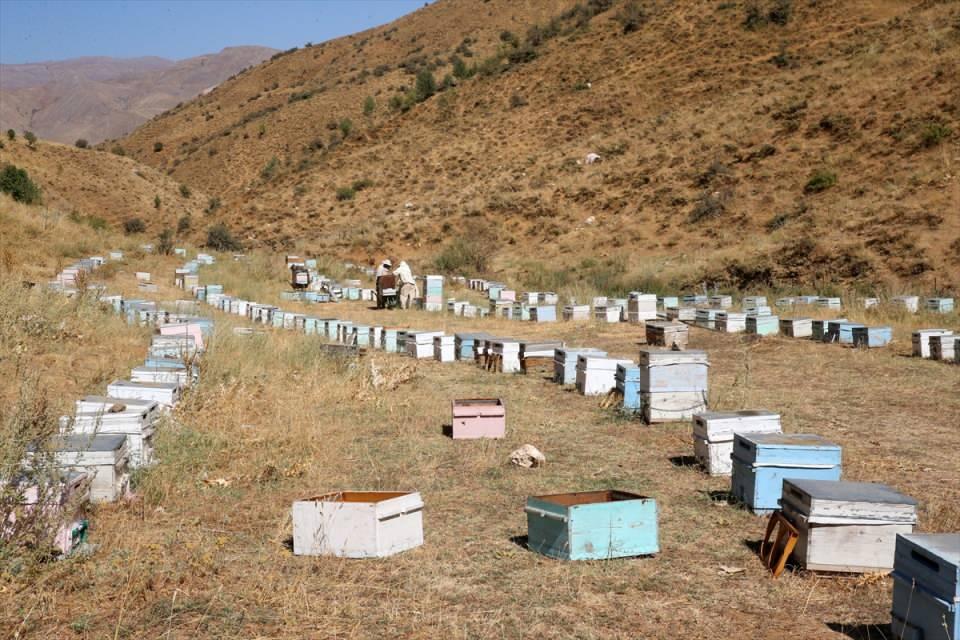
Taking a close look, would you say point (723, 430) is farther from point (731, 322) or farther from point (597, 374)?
point (731, 322)

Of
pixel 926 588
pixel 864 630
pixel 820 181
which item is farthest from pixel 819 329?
pixel 820 181

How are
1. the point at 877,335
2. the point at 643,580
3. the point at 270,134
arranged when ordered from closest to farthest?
the point at 643,580 < the point at 877,335 < the point at 270,134

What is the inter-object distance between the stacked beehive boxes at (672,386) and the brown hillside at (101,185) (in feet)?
118

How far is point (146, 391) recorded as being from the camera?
23.7 ft

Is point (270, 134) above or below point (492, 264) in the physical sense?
above

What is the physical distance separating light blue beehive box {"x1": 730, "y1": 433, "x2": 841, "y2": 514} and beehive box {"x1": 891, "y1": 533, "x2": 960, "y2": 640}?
63.1 inches

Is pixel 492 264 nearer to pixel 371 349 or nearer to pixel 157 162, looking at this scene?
pixel 371 349

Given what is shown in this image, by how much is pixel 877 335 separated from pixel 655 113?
1123 inches

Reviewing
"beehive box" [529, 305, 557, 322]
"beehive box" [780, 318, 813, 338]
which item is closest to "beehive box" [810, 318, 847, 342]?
"beehive box" [780, 318, 813, 338]

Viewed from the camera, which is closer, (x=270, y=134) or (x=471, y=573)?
(x=471, y=573)

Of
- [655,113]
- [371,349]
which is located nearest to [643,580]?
[371,349]

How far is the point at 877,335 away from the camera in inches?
541

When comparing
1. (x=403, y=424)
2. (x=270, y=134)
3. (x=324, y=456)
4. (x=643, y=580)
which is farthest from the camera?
(x=270, y=134)

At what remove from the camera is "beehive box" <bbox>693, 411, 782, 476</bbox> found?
6.60m
